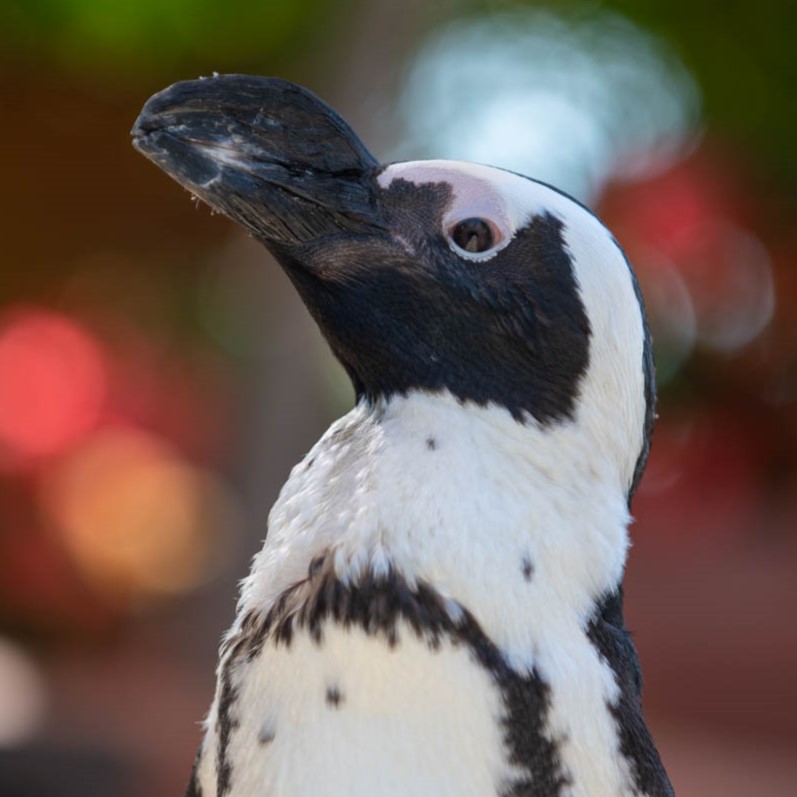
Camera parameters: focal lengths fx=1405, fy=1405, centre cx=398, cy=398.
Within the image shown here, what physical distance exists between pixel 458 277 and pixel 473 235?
0.03 m

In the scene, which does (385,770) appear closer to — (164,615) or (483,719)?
(483,719)

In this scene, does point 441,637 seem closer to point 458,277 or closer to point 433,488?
point 433,488

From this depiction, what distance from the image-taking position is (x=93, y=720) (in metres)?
3.70

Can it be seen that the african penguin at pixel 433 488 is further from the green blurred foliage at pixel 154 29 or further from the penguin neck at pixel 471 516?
the green blurred foliage at pixel 154 29

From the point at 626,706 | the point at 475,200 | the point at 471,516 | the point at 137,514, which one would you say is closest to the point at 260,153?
the point at 475,200

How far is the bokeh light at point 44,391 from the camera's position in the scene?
4070 mm

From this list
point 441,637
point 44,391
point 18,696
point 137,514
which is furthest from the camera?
point 137,514

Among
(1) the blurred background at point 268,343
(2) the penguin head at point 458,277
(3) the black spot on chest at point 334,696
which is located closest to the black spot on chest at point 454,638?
(3) the black spot on chest at point 334,696

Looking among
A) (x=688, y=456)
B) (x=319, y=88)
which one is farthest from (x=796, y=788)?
(x=319, y=88)

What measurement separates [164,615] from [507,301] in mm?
3943

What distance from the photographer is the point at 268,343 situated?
3.33 metres

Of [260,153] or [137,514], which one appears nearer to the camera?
[260,153]

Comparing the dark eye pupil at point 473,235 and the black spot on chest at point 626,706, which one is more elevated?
the dark eye pupil at point 473,235

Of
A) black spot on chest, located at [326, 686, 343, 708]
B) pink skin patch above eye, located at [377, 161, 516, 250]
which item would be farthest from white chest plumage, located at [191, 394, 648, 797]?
pink skin patch above eye, located at [377, 161, 516, 250]
